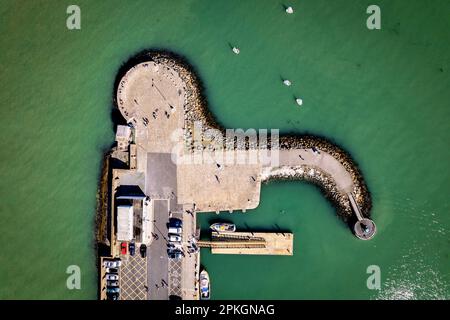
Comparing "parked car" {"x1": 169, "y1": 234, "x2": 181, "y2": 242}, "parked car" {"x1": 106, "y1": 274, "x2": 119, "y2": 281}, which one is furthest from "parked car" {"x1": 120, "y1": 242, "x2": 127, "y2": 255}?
"parked car" {"x1": 169, "y1": 234, "x2": 181, "y2": 242}

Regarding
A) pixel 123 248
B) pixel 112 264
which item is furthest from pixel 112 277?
pixel 123 248

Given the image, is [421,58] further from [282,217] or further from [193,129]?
[193,129]

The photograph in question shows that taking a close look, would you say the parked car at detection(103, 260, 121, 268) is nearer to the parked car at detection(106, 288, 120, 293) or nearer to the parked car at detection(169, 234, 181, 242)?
the parked car at detection(106, 288, 120, 293)

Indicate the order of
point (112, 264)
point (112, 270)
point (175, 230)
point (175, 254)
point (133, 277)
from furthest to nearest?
point (112, 270)
point (133, 277)
point (112, 264)
point (175, 254)
point (175, 230)

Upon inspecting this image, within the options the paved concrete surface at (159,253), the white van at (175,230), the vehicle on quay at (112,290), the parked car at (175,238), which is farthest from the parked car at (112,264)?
the white van at (175,230)

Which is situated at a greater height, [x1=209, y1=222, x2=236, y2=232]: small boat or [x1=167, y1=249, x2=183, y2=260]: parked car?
[x1=209, y1=222, x2=236, y2=232]: small boat

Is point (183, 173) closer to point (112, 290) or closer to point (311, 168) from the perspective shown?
point (311, 168)
